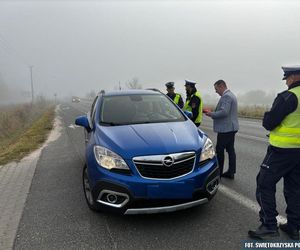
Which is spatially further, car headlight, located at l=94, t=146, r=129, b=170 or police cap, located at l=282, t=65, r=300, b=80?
car headlight, located at l=94, t=146, r=129, b=170

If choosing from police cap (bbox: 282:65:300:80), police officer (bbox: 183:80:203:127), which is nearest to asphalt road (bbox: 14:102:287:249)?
police officer (bbox: 183:80:203:127)

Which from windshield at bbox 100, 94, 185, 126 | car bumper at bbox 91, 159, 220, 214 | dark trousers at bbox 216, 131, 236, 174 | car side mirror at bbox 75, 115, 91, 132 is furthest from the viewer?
dark trousers at bbox 216, 131, 236, 174

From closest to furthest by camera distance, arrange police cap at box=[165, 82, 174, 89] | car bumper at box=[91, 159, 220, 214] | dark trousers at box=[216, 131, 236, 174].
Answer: car bumper at box=[91, 159, 220, 214], dark trousers at box=[216, 131, 236, 174], police cap at box=[165, 82, 174, 89]

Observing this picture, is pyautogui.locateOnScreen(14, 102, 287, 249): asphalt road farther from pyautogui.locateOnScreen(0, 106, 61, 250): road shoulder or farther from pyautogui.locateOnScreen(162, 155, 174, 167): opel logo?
pyautogui.locateOnScreen(162, 155, 174, 167): opel logo

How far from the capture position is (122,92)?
6.06 m

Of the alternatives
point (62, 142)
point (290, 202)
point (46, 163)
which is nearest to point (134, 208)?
point (290, 202)

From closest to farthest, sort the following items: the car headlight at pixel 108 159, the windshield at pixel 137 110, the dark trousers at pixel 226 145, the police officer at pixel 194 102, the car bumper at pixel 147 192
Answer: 1. the car bumper at pixel 147 192
2. the car headlight at pixel 108 159
3. the windshield at pixel 137 110
4. the dark trousers at pixel 226 145
5. the police officer at pixel 194 102

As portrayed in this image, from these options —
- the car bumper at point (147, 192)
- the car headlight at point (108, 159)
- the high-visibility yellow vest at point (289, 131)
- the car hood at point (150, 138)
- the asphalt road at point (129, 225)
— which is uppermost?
the high-visibility yellow vest at point (289, 131)

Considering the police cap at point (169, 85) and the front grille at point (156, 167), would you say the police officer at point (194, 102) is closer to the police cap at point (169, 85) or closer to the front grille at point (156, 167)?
the police cap at point (169, 85)

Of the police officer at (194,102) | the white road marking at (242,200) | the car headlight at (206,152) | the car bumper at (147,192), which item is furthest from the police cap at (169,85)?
the car bumper at (147,192)

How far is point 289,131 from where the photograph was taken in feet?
11.3

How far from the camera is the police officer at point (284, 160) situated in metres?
3.37

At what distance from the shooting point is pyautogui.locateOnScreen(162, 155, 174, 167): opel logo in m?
3.77

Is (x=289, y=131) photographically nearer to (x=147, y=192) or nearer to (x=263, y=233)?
(x=263, y=233)
